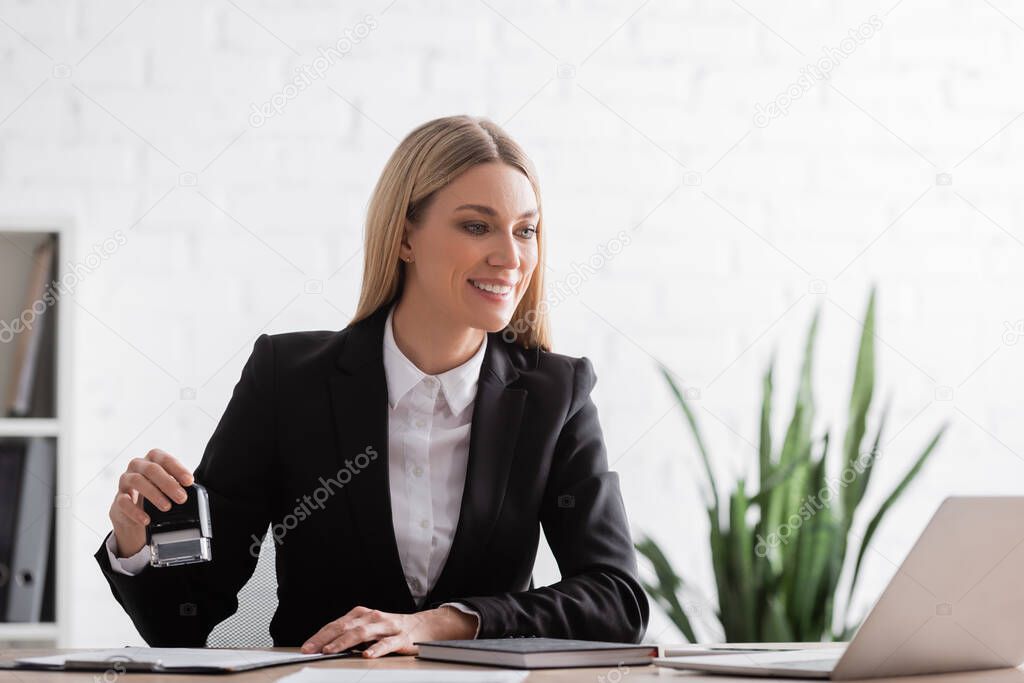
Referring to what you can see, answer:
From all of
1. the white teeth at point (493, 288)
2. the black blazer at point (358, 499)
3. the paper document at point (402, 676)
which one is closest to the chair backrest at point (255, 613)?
the black blazer at point (358, 499)

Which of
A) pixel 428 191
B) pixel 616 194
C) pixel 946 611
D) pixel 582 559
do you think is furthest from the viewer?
pixel 616 194

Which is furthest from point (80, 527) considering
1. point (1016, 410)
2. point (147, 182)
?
point (1016, 410)

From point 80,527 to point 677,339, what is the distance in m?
1.53

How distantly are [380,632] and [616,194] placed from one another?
185 cm

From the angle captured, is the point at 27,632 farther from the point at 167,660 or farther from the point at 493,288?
the point at 167,660

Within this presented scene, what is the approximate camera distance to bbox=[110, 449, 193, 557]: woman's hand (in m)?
1.24

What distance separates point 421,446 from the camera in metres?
1.68

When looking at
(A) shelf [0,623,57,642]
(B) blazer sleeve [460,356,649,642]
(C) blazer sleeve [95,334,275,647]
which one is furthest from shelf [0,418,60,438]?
(B) blazer sleeve [460,356,649,642]

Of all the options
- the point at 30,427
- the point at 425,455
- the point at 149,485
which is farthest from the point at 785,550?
the point at 30,427

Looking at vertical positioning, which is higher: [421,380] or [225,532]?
[421,380]

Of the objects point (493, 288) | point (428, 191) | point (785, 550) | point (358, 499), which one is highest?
point (428, 191)

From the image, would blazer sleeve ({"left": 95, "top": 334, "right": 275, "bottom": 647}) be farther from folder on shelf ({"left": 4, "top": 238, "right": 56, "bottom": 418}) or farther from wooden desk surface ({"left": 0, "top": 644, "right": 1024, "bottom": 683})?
folder on shelf ({"left": 4, "top": 238, "right": 56, "bottom": 418})

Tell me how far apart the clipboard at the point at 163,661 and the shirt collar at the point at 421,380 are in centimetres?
58

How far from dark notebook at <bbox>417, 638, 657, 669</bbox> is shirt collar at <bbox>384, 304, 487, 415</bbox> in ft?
1.93
